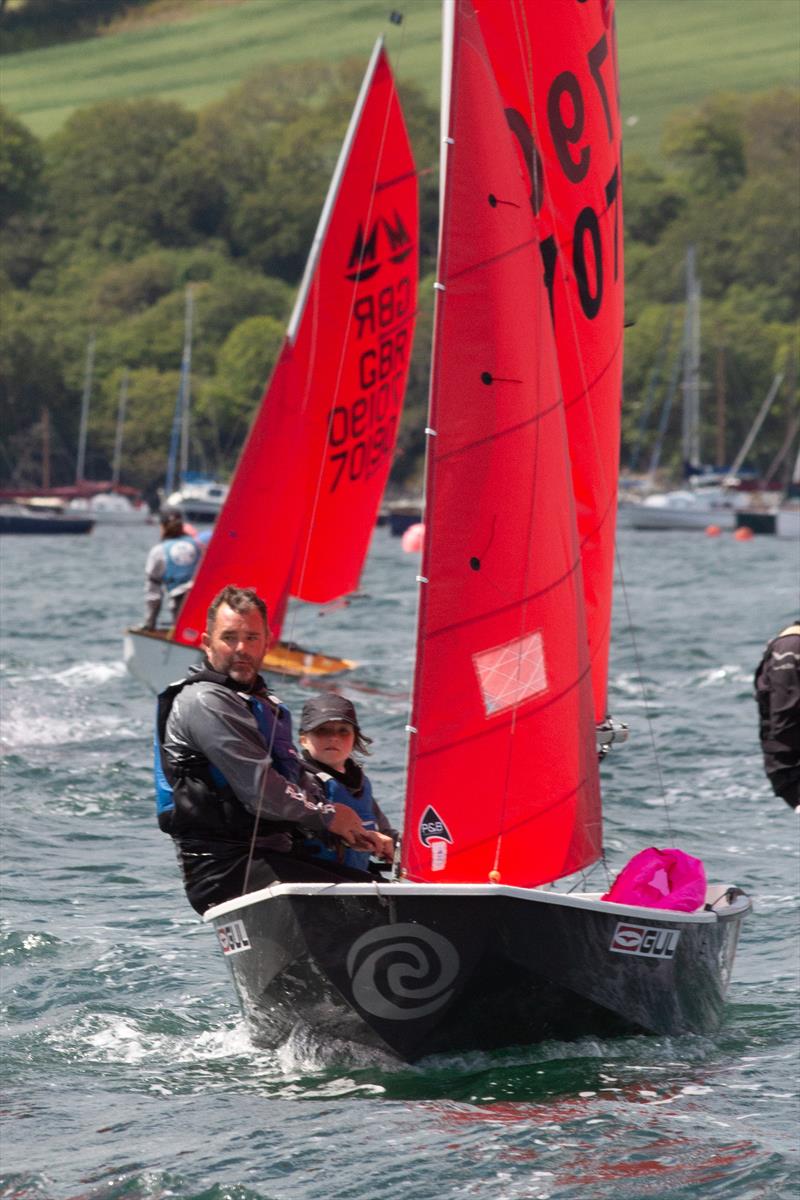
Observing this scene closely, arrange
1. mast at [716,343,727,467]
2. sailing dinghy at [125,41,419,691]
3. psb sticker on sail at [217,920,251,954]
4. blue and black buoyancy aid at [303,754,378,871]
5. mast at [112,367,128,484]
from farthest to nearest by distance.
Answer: mast at [112,367,128,484]
mast at [716,343,727,467]
sailing dinghy at [125,41,419,691]
blue and black buoyancy aid at [303,754,378,871]
psb sticker on sail at [217,920,251,954]

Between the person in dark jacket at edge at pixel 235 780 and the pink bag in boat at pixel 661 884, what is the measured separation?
1.02 m

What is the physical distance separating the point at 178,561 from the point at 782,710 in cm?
1153

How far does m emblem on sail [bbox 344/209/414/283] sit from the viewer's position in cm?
1934

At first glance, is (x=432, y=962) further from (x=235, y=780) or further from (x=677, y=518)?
A: (x=677, y=518)

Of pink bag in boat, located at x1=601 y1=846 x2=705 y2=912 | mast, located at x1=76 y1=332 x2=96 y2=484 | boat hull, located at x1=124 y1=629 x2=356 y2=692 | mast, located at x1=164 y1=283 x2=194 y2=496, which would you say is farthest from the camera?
mast, located at x1=76 y1=332 x2=96 y2=484

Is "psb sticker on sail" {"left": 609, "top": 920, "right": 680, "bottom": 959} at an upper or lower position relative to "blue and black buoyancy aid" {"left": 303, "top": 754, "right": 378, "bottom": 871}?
lower

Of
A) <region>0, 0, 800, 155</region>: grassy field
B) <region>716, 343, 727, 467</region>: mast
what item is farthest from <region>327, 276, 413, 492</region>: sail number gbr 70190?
<region>0, 0, 800, 155</region>: grassy field

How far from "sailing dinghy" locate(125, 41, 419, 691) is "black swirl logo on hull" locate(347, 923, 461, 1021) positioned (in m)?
10.6

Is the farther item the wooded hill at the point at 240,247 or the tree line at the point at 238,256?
the wooded hill at the point at 240,247

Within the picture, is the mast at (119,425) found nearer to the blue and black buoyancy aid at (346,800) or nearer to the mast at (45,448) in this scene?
the mast at (45,448)

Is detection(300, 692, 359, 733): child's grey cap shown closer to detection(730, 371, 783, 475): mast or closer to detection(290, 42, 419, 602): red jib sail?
detection(290, 42, 419, 602): red jib sail

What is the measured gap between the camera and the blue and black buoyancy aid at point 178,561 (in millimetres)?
18859

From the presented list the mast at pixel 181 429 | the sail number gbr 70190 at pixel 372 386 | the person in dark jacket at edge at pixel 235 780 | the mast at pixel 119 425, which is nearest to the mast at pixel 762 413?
the mast at pixel 181 429

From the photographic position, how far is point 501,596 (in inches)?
307
